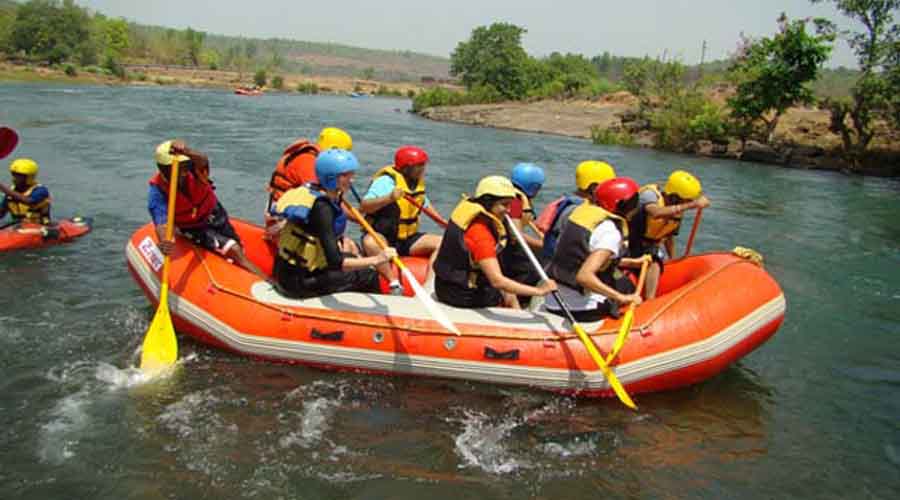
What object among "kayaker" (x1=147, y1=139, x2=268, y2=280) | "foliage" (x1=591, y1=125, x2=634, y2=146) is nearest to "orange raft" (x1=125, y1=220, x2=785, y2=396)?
"kayaker" (x1=147, y1=139, x2=268, y2=280)

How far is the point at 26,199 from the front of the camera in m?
7.81

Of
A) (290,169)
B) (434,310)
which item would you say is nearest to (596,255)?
(434,310)

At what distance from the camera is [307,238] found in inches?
191

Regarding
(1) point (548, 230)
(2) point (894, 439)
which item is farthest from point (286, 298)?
(2) point (894, 439)

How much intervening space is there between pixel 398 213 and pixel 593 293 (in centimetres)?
199

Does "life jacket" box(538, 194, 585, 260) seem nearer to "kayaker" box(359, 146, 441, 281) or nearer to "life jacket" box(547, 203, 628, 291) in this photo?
"life jacket" box(547, 203, 628, 291)

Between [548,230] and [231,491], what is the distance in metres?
3.08

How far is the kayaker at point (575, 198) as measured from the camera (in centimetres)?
532

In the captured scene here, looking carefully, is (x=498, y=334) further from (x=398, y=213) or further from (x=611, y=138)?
(x=611, y=138)

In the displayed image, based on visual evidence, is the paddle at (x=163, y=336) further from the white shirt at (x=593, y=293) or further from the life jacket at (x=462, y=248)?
the white shirt at (x=593, y=293)

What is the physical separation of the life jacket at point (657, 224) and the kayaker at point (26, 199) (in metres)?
6.77

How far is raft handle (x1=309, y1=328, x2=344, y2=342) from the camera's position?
4.86 metres

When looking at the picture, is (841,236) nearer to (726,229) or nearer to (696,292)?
(726,229)

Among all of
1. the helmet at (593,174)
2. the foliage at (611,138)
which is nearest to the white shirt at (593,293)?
the helmet at (593,174)
